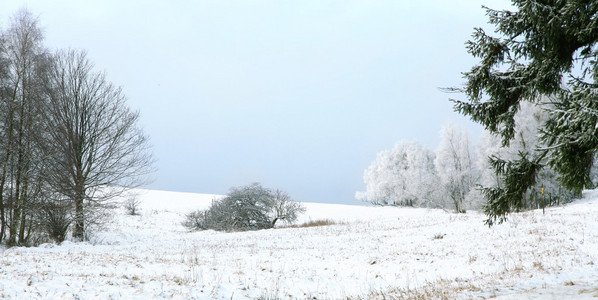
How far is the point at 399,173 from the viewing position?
2263 inches

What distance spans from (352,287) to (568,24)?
7.21 m

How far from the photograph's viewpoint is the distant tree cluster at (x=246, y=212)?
30.5m

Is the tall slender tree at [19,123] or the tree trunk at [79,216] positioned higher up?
the tall slender tree at [19,123]

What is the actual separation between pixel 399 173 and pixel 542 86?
170 ft

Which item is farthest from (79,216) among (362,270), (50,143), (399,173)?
(399,173)

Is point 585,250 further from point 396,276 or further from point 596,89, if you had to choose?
point 596,89

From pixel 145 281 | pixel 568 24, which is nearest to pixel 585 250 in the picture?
pixel 568 24

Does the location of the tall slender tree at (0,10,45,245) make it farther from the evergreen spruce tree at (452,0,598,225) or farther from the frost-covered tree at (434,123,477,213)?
the frost-covered tree at (434,123,477,213)

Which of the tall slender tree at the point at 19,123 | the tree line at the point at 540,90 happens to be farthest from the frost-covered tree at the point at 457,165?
the tall slender tree at the point at 19,123

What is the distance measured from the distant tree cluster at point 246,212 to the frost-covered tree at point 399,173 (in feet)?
81.4

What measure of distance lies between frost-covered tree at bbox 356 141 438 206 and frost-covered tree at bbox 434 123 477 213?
9.75 meters

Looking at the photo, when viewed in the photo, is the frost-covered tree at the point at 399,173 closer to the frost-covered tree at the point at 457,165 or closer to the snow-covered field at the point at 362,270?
the frost-covered tree at the point at 457,165

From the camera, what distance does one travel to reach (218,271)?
31.1 feet

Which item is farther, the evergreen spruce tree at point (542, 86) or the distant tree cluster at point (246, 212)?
the distant tree cluster at point (246, 212)
